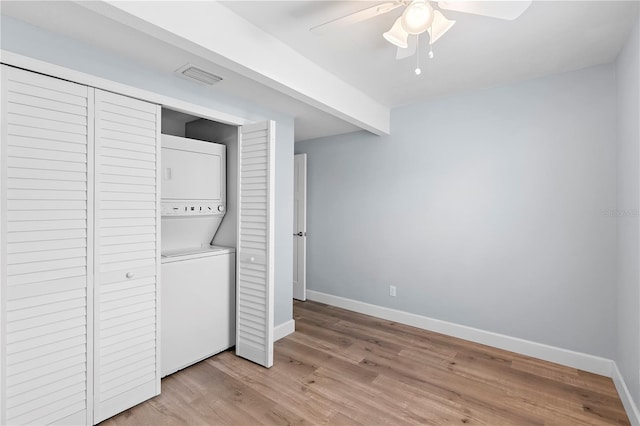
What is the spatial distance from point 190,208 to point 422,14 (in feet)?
7.15

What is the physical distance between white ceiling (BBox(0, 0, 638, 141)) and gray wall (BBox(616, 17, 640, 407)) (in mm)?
254

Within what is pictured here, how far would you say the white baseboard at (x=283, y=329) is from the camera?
10.3 ft

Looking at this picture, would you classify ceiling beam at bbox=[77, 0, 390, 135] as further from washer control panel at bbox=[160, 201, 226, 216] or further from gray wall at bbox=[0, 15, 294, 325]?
washer control panel at bbox=[160, 201, 226, 216]

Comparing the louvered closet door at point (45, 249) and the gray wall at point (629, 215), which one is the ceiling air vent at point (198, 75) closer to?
the louvered closet door at point (45, 249)

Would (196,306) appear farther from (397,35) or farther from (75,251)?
(397,35)

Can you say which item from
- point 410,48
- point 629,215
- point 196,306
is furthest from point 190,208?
point 629,215

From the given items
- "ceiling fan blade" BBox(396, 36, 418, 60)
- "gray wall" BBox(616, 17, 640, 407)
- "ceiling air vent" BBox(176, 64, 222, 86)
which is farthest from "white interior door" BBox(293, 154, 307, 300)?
"gray wall" BBox(616, 17, 640, 407)

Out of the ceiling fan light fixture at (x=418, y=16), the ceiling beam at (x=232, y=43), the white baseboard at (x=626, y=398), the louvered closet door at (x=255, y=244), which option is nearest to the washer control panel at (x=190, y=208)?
the louvered closet door at (x=255, y=244)

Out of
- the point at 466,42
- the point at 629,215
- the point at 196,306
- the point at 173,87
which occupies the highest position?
the point at 466,42

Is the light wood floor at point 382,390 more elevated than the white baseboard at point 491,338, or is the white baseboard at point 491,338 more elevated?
the white baseboard at point 491,338

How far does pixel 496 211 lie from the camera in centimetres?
294

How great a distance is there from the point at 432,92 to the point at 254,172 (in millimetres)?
1937

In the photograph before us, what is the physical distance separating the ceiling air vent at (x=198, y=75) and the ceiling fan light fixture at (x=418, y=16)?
141cm

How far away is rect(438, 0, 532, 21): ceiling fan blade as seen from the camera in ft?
4.43
